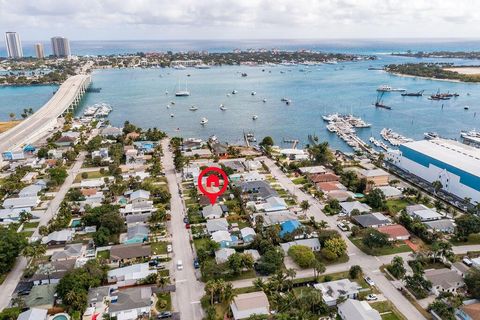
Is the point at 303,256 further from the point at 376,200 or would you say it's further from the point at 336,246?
the point at 376,200

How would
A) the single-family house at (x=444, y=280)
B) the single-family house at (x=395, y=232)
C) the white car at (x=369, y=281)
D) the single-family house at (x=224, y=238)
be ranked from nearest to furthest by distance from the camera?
the single-family house at (x=444, y=280) → the white car at (x=369, y=281) → the single-family house at (x=224, y=238) → the single-family house at (x=395, y=232)

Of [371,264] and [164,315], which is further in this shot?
[371,264]

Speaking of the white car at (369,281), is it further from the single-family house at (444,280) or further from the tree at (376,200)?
the tree at (376,200)

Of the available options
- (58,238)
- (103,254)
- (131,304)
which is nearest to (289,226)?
(131,304)

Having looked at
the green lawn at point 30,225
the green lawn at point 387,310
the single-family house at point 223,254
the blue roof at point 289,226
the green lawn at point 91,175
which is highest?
the blue roof at point 289,226

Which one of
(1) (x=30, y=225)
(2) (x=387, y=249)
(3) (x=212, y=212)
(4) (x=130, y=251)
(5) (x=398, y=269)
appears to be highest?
(5) (x=398, y=269)

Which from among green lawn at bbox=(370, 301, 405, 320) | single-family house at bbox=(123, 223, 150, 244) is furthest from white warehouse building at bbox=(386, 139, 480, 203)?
single-family house at bbox=(123, 223, 150, 244)

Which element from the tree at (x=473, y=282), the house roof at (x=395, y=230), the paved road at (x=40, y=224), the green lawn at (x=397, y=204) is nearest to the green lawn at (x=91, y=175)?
the paved road at (x=40, y=224)

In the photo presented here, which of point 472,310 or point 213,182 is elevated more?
point 472,310
